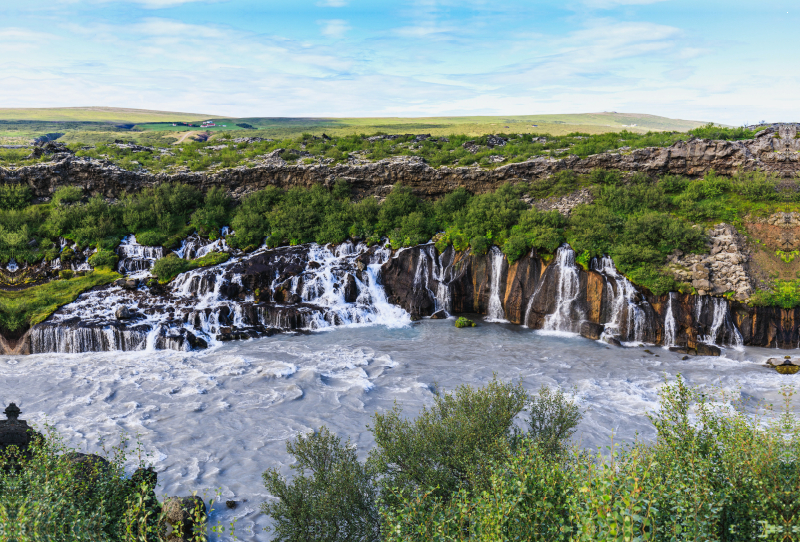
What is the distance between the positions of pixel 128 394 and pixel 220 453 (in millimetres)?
7374

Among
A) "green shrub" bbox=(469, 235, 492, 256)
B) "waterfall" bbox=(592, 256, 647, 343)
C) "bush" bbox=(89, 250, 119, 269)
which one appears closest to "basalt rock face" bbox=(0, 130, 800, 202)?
"green shrub" bbox=(469, 235, 492, 256)

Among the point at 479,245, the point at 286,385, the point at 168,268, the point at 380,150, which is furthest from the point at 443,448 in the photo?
the point at 380,150

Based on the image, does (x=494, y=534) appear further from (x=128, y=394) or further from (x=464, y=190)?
(x=464, y=190)

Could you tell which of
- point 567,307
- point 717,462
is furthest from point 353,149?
point 717,462

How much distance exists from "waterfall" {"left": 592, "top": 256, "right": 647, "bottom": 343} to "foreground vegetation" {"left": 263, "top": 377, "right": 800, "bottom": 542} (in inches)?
663

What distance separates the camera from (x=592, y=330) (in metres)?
28.7

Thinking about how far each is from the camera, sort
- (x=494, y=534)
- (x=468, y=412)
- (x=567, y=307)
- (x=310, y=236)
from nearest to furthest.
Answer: (x=494, y=534) → (x=468, y=412) → (x=567, y=307) → (x=310, y=236)

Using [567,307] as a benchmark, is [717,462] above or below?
above

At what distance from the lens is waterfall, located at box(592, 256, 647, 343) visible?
27.9 m

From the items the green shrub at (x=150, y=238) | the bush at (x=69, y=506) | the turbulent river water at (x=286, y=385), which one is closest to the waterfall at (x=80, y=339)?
the turbulent river water at (x=286, y=385)

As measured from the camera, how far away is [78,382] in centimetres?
2284

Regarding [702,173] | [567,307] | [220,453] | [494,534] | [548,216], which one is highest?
[702,173]

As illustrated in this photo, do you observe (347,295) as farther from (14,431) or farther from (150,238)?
(14,431)

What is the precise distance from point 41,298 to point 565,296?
3396 centimetres
